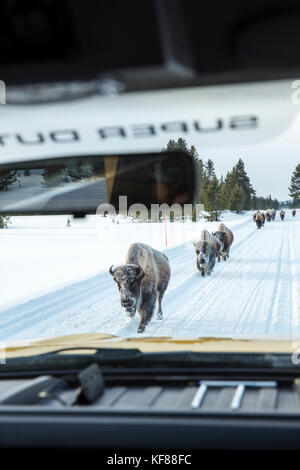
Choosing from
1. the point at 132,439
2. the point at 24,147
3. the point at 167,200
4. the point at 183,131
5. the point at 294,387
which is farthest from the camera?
the point at 294,387

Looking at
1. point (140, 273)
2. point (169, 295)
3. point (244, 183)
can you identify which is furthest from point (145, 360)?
point (244, 183)

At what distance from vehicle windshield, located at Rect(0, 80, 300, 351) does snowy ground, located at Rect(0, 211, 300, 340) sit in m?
0.03

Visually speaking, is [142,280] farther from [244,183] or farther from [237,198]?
[237,198]

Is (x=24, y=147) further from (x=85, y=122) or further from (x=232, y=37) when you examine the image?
(x=232, y=37)

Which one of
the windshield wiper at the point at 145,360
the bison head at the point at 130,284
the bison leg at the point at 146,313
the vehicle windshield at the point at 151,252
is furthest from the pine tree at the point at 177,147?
the bison leg at the point at 146,313

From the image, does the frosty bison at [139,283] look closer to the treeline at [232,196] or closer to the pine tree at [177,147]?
the pine tree at [177,147]

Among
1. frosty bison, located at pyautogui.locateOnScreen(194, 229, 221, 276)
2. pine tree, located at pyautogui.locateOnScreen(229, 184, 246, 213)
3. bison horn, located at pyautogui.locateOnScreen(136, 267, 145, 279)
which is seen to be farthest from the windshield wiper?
pine tree, located at pyautogui.locateOnScreen(229, 184, 246, 213)

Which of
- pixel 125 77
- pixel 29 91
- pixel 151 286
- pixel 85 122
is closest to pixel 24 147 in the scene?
pixel 85 122

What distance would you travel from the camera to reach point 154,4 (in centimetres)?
127

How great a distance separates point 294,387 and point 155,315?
22.6 ft

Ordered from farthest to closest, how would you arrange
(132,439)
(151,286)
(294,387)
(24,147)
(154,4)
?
(151,286)
(294,387)
(132,439)
(24,147)
(154,4)

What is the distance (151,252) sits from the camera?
448 inches

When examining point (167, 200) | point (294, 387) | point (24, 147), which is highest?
point (24, 147)

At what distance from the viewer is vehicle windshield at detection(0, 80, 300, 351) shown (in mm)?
1719
